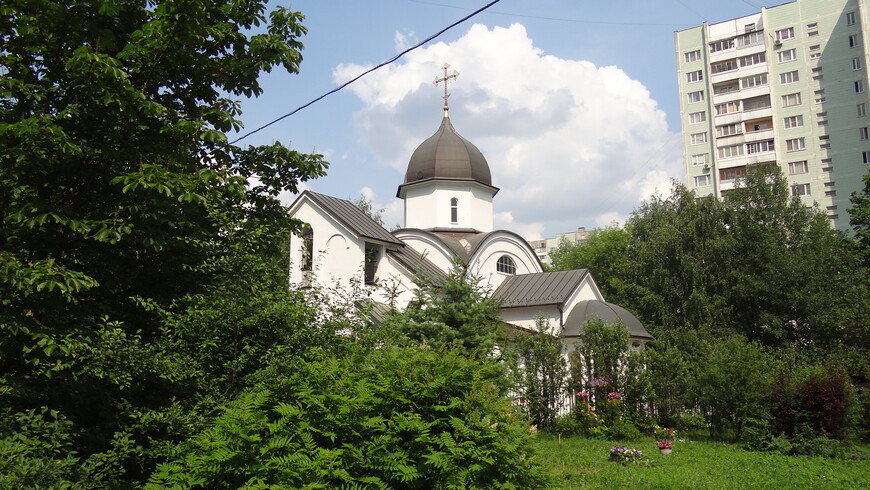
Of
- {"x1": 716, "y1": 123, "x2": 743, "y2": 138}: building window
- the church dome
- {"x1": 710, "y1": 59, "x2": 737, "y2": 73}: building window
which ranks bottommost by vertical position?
the church dome

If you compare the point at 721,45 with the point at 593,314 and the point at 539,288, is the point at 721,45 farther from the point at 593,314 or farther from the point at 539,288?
the point at 593,314

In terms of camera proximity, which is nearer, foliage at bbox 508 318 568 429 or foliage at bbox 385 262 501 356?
foliage at bbox 385 262 501 356

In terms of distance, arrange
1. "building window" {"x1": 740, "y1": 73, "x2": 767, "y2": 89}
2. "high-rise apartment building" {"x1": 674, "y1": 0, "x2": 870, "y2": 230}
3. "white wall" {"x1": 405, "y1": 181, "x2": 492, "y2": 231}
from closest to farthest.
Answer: "white wall" {"x1": 405, "y1": 181, "x2": 492, "y2": 231}, "high-rise apartment building" {"x1": 674, "y1": 0, "x2": 870, "y2": 230}, "building window" {"x1": 740, "y1": 73, "x2": 767, "y2": 89}

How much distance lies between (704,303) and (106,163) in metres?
25.1

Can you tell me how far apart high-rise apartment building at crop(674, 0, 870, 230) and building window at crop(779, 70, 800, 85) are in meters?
0.06

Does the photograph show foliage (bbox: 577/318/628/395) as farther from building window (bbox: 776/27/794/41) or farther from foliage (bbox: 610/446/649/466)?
building window (bbox: 776/27/794/41)

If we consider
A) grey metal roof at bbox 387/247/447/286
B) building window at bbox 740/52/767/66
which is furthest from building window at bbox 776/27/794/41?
grey metal roof at bbox 387/247/447/286

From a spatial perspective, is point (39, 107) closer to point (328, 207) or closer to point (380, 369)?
point (380, 369)

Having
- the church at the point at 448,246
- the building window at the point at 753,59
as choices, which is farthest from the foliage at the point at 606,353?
the building window at the point at 753,59

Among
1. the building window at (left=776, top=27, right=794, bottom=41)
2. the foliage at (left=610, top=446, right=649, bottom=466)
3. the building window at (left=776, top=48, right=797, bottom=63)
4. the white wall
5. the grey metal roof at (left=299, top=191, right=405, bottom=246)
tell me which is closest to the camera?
the foliage at (left=610, top=446, right=649, bottom=466)

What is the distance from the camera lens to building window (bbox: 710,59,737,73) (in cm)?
4828

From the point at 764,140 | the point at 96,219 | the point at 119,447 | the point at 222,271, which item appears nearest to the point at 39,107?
the point at 96,219

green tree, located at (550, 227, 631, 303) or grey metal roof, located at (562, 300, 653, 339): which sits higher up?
green tree, located at (550, 227, 631, 303)

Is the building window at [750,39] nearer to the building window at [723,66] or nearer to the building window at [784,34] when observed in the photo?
the building window at [784,34]
